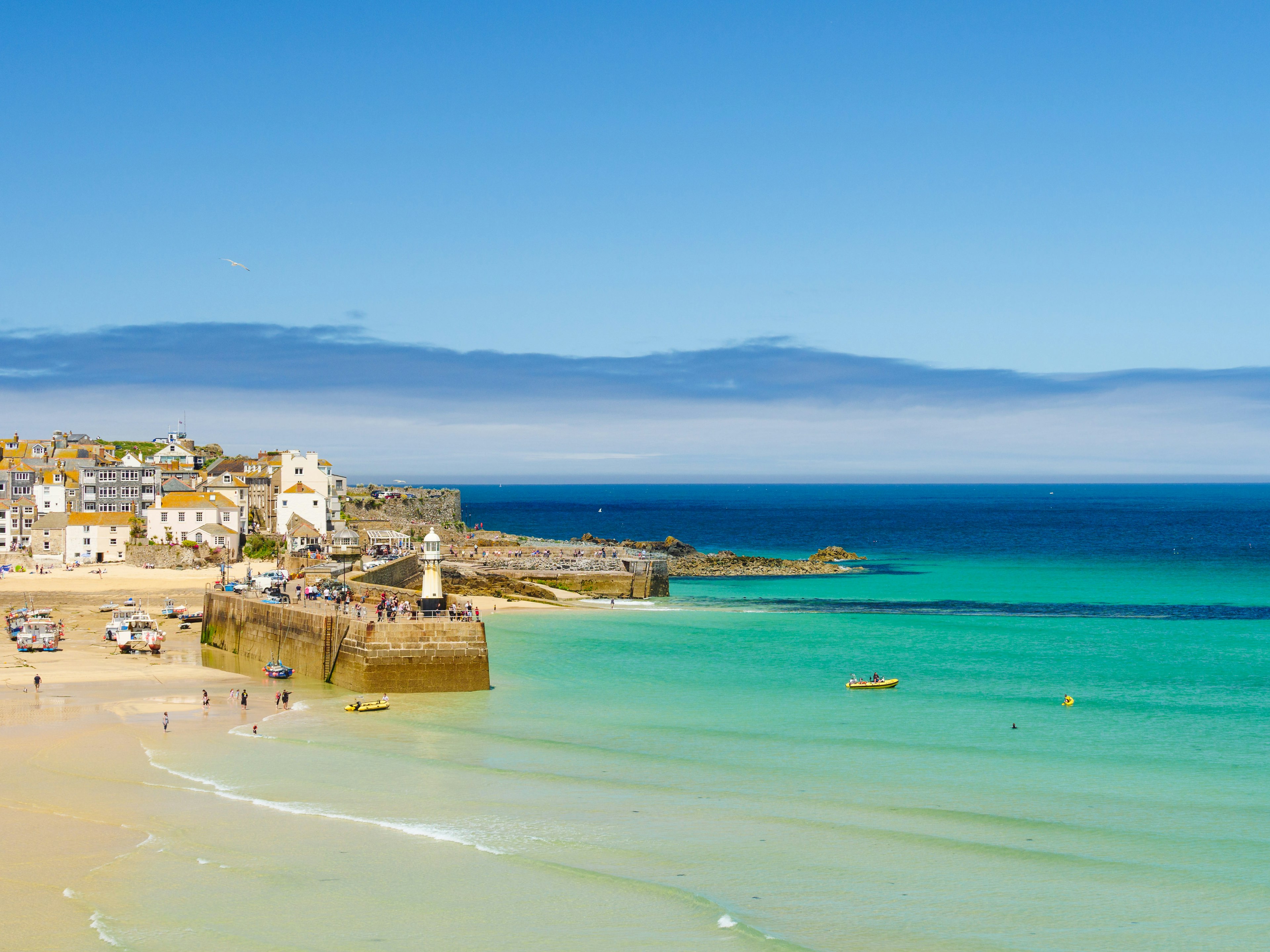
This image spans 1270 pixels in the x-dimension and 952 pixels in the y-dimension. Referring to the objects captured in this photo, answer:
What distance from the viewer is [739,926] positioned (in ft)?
56.6

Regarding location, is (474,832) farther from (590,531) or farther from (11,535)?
(590,531)

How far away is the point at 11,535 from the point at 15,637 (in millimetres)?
43220

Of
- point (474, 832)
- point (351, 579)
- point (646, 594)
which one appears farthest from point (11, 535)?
point (474, 832)

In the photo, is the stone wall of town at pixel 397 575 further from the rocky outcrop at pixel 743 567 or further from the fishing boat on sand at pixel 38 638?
the rocky outcrop at pixel 743 567

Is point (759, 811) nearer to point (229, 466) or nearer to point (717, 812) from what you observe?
point (717, 812)

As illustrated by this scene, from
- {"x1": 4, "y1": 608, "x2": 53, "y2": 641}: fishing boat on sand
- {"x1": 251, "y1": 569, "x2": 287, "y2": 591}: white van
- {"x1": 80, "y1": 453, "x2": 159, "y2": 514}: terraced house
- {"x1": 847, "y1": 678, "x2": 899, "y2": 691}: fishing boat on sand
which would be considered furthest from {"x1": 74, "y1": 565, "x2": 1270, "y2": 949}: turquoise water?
{"x1": 80, "y1": 453, "x2": 159, "y2": 514}: terraced house

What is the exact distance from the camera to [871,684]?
38.1 meters

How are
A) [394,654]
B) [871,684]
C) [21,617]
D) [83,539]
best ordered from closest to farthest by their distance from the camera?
[394,654] → [871,684] → [21,617] → [83,539]

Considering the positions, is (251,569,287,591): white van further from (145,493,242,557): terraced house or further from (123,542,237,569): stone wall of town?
(145,493,242,557): terraced house

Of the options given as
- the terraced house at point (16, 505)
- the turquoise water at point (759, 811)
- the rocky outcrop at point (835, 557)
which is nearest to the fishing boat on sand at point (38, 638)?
the turquoise water at point (759, 811)

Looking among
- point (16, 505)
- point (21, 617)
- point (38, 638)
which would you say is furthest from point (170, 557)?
point (38, 638)

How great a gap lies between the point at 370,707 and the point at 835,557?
230ft

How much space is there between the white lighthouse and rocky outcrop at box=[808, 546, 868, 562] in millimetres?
59361

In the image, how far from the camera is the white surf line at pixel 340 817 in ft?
69.0
